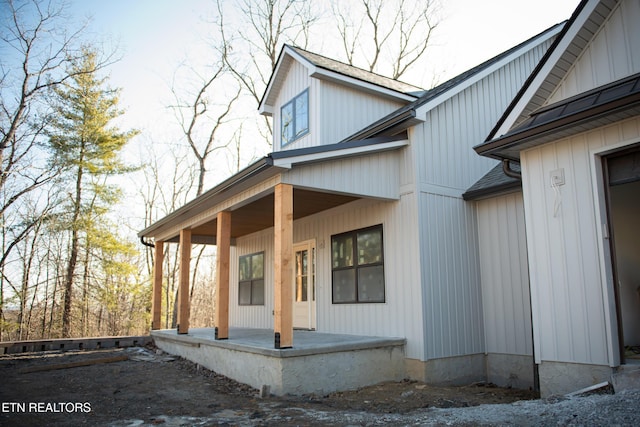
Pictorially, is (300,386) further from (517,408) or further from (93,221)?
(93,221)

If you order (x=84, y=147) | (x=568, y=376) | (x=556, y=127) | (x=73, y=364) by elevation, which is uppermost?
(x=84, y=147)

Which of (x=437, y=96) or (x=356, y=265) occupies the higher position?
(x=437, y=96)

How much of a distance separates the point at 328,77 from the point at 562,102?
486 cm

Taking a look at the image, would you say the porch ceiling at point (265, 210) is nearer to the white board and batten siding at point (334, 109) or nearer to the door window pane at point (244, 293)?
the white board and batten siding at point (334, 109)

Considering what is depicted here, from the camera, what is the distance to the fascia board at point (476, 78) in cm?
778

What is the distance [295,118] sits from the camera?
Answer: 1052cm

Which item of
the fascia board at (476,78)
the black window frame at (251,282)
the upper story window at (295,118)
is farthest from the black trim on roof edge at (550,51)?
the black window frame at (251,282)

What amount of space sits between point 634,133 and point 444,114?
3.61m

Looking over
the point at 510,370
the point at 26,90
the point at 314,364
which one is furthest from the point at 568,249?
the point at 26,90

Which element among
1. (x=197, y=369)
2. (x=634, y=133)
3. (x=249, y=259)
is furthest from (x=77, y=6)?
(x=634, y=133)

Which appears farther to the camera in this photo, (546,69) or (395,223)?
(395,223)

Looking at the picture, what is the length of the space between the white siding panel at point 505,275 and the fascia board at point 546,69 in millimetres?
1731

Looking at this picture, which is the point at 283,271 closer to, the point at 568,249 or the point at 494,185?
the point at 568,249

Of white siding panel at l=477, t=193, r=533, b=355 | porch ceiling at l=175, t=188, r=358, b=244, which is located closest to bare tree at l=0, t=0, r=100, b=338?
porch ceiling at l=175, t=188, r=358, b=244
